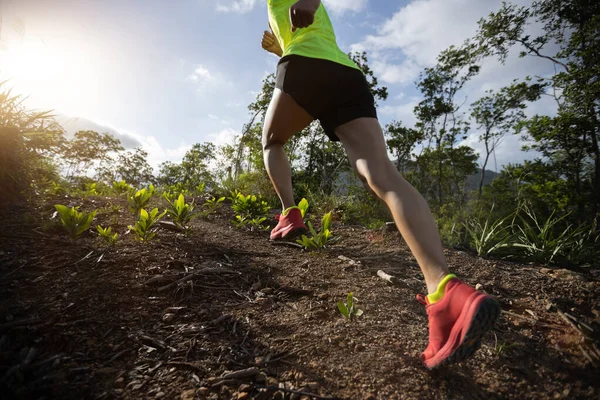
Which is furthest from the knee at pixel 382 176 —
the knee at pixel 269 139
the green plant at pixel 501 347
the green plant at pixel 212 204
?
the green plant at pixel 212 204

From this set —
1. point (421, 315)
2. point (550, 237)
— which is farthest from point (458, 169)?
point (421, 315)

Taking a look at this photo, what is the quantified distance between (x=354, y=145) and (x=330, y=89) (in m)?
0.31

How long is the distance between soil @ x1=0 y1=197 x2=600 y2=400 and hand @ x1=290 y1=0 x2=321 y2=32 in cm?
135

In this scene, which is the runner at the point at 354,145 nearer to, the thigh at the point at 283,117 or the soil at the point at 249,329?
the thigh at the point at 283,117

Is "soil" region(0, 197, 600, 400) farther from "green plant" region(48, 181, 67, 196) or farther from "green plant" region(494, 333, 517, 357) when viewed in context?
"green plant" region(48, 181, 67, 196)

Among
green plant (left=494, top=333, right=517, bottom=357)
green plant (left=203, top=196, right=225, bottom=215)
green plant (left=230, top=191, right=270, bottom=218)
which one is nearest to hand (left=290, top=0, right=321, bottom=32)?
green plant (left=494, top=333, right=517, bottom=357)

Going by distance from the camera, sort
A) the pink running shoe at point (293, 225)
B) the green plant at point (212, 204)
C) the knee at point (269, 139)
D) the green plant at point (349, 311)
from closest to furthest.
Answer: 1. the green plant at point (349, 311)
2. the knee at point (269, 139)
3. the pink running shoe at point (293, 225)
4. the green plant at point (212, 204)

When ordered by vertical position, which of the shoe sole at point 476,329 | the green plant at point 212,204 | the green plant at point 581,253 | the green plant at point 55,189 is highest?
the green plant at point 55,189

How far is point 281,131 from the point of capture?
72.3 inches

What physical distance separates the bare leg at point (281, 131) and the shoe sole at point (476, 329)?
1294mm

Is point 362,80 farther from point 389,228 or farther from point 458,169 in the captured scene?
point 458,169

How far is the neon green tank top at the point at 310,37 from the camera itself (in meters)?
1.40

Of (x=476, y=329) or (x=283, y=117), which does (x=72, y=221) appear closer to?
(x=283, y=117)

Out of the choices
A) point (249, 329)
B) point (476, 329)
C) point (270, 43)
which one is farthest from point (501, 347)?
point (270, 43)
